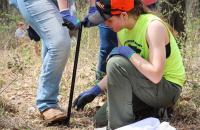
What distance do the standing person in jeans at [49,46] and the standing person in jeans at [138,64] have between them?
428mm

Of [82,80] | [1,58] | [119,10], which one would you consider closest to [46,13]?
[119,10]

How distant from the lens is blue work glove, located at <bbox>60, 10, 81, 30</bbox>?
10.9 feet

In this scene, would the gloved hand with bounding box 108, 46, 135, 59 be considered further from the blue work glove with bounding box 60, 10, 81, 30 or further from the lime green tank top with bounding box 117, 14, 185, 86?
the blue work glove with bounding box 60, 10, 81, 30

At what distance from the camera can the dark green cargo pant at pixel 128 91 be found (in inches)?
118

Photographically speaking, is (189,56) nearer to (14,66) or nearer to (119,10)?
(119,10)

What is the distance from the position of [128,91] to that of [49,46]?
78cm

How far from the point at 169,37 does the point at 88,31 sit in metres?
3.17

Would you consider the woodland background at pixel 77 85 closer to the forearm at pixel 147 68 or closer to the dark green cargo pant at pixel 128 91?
the dark green cargo pant at pixel 128 91

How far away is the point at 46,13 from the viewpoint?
3.49 m

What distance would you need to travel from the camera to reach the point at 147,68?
2.90 metres

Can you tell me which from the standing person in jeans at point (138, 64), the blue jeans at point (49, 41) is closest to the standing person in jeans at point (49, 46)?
the blue jeans at point (49, 41)

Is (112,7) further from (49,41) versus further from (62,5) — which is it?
(49,41)

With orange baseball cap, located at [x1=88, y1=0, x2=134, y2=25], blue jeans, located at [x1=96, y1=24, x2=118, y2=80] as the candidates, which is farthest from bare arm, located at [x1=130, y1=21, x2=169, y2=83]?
blue jeans, located at [x1=96, y1=24, x2=118, y2=80]

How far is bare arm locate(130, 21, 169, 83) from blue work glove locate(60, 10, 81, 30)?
578 mm
